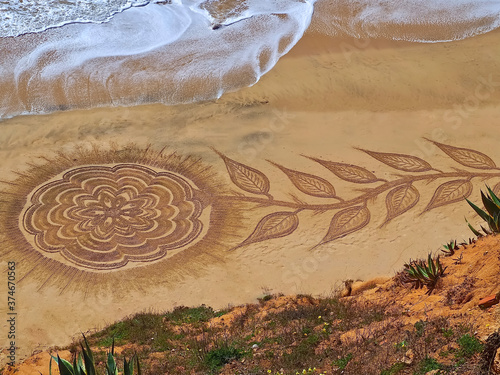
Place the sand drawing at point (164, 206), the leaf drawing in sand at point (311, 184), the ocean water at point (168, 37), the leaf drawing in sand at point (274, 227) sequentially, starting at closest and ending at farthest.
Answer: the sand drawing at point (164, 206)
the leaf drawing in sand at point (274, 227)
the leaf drawing in sand at point (311, 184)
the ocean water at point (168, 37)

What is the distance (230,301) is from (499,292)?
435 centimetres

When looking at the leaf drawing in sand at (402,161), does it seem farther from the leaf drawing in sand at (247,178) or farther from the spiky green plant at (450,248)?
the spiky green plant at (450,248)

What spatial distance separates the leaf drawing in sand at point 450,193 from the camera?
503 inches

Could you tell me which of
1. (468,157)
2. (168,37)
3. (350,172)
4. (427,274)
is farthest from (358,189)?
(168,37)

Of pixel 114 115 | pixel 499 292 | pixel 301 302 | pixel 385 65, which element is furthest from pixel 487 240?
pixel 114 115

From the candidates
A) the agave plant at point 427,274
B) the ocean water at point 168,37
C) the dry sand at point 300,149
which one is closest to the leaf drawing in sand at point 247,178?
the dry sand at point 300,149

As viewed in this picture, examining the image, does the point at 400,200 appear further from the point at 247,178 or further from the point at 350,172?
the point at 247,178

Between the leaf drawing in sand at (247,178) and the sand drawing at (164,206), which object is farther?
the leaf drawing in sand at (247,178)

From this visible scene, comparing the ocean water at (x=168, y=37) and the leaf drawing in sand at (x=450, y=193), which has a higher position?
the ocean water at (x=168, y=37)

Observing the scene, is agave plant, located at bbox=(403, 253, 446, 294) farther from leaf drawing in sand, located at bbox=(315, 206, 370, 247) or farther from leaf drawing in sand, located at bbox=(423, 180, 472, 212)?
leaf drawing in sand, located at bbox=(423, 180, 472, 212)

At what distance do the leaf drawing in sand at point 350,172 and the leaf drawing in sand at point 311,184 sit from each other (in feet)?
1.28

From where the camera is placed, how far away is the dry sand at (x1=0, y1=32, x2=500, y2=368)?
35.9ft

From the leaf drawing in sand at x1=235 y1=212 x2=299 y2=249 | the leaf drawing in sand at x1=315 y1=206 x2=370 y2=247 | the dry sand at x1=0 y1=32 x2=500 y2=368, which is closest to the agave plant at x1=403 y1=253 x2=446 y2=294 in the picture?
the dry sand at x1=0 y1=32 x2=500 y2=368

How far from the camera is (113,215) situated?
12484 mm
